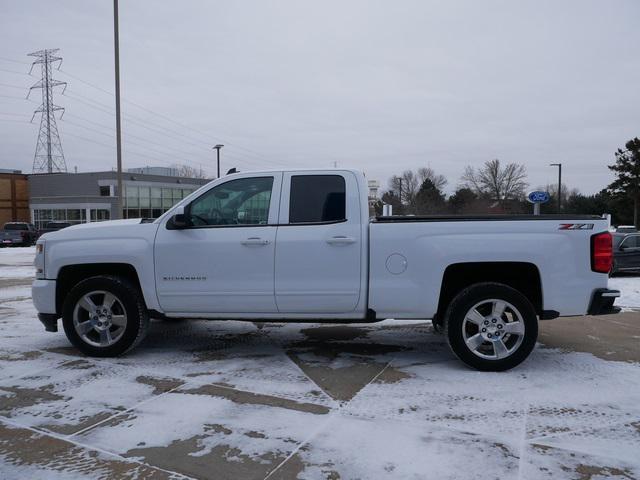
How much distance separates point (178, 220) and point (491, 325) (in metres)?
3.19

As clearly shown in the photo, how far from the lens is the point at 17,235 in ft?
108

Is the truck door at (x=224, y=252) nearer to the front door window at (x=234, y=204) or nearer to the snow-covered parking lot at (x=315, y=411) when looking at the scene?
the front door window at (x=234, y=204)

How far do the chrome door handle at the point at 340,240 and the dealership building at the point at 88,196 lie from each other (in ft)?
154

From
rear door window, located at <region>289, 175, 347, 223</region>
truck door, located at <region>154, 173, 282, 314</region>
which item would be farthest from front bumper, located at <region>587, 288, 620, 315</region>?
truck door, located at <region>154, 173, 282, 314</region>

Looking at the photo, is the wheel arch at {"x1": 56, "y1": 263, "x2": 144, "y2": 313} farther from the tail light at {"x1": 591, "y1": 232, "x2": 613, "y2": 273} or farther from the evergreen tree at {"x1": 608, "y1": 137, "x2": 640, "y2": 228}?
the evergreen tree at {"x1": 608, "y1": 137, "x2": 640, "y2": 228}

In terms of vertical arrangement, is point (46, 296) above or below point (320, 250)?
below

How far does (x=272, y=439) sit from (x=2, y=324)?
18.8ft

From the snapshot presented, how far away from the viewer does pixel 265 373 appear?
519 centimetres

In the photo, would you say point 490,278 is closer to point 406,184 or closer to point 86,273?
point 86,273

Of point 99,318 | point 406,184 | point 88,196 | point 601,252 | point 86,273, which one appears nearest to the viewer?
point 601,252

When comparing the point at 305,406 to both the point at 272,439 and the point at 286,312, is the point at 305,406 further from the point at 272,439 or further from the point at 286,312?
the point at 286,312

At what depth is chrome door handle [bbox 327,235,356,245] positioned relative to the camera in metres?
5.21

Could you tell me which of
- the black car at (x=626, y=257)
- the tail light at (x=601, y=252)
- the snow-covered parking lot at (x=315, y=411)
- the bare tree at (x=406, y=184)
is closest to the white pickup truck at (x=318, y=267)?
the tail light at (x=601, y=252)

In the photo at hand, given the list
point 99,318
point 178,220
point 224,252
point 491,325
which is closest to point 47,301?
point 99,318
